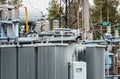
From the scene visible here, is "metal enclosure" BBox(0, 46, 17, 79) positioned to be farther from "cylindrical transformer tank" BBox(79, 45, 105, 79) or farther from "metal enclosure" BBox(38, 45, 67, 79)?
"cylindrical transformer tank" BBox(79, 45, 105, 79)

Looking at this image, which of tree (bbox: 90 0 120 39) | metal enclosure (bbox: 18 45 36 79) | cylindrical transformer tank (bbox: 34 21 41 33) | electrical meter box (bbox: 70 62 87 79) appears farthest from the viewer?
tree (bbox: 90 0 120 39)

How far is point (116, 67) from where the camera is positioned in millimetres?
13234

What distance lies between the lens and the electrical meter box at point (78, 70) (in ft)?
29.1

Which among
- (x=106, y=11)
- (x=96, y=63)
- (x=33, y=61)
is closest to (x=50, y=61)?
(x=33, y=61)

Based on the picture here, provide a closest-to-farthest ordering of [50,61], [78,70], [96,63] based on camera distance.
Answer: [50,61]
[78,70]
[96,63]

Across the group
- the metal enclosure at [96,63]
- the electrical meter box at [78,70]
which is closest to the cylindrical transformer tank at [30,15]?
the metal enclosure at [96,63]

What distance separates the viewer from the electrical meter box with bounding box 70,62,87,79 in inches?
349

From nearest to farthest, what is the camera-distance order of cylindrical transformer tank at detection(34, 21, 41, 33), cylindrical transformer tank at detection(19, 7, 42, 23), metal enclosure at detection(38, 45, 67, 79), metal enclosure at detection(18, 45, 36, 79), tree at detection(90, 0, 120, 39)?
metal enclosure at detection(38, 45, 67, 79) < metal enclosure at detection(18, 45, 36, 79) < cylindrical transformer tank at detection(19, 7, 42, 23) < cylindrical transformer tank at detection(34, 21, 41, 33) < tree at detection(90, 0, 120, 39)

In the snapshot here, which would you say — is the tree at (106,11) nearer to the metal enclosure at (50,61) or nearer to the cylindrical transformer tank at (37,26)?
the cylindrical transformer tank at (37,26)

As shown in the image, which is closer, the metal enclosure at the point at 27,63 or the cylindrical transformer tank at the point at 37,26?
the metal enclosure at the point at 27,63

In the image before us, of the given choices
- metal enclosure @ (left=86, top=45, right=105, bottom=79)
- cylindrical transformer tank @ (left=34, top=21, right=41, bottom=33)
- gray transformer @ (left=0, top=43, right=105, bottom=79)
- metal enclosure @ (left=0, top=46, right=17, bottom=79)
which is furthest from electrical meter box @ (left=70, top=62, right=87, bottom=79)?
cylindrical transformer tank @ (left=34, top=21, right=41, bottom=33)

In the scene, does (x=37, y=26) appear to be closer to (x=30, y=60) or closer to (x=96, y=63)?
(x=96, y=63)

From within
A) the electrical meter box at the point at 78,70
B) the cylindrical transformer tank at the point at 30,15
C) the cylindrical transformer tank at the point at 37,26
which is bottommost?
the electrical meter box at the point at 78,70

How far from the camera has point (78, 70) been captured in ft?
29.5
